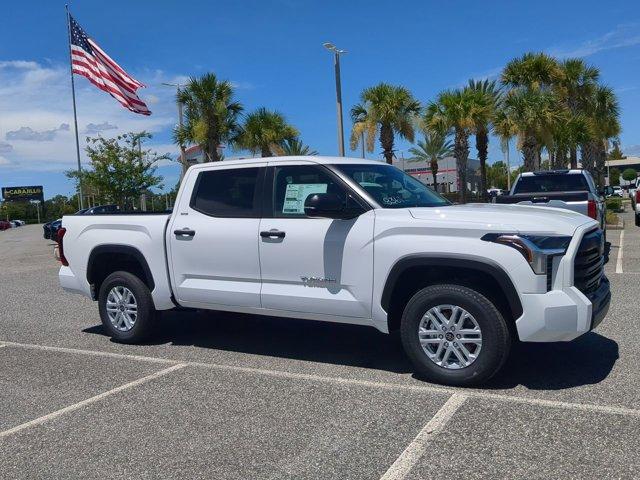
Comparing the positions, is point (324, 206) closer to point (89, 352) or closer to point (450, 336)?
point (450, 336)

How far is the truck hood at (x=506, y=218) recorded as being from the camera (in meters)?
4.84

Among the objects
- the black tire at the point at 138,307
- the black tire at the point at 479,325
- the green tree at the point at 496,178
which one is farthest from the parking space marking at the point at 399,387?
the green tree at the point at 496,178

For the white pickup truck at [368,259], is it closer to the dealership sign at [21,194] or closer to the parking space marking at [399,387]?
the parking space marking at [399,387]

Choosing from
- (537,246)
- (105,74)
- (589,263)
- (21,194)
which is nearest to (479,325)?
(537,246)

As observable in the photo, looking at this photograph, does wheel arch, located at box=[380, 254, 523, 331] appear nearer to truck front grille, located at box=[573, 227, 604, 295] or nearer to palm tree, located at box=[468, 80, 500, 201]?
truck front grille, located at box=[573, 227, 604, 295]

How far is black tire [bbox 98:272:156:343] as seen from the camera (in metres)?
6.90

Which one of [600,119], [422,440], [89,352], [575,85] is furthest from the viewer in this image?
[600,119]

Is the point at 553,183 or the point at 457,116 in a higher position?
the point at 457,116

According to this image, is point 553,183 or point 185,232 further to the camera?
point 553,183

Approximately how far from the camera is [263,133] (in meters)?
31.8

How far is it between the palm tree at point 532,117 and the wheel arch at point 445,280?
962 inches

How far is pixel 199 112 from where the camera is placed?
28578mm

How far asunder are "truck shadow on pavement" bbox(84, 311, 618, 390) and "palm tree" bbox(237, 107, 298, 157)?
2373 centimetres

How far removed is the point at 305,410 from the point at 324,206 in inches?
63.2
